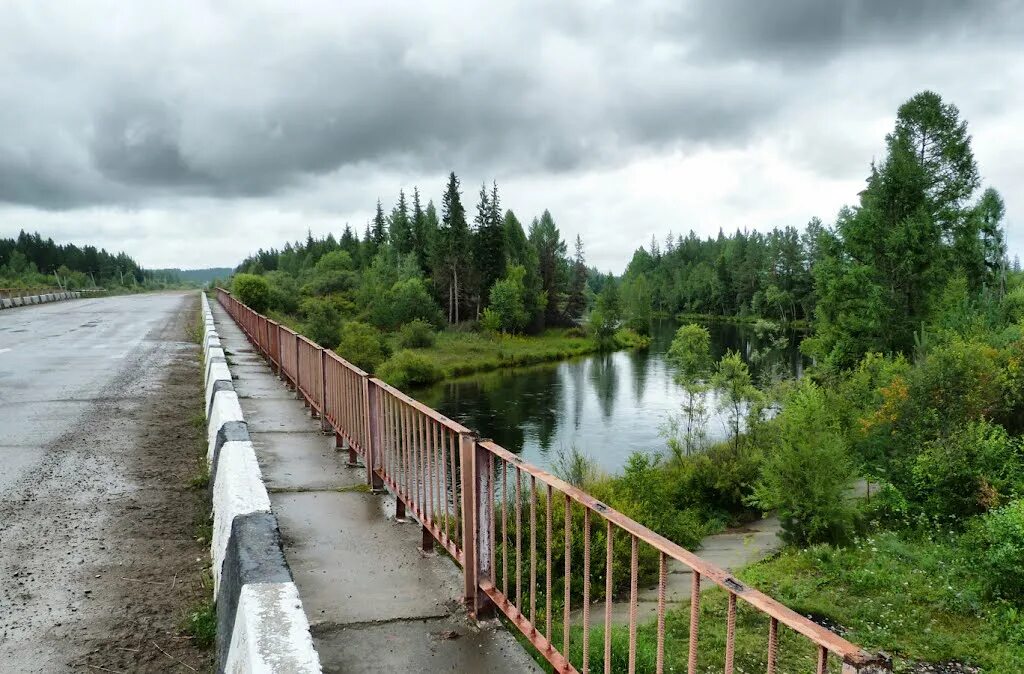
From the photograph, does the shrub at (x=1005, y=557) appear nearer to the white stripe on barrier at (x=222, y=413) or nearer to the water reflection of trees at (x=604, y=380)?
the white stripe on barrier at (x=222, y=413)

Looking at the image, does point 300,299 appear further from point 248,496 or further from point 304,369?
point 248,496

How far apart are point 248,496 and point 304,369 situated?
18.1ft

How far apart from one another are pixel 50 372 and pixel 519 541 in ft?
43.5

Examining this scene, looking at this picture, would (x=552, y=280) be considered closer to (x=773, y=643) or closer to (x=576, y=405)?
(x=576, y=405)

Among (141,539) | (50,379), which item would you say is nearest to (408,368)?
(50,379)

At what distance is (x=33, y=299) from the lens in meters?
39.2

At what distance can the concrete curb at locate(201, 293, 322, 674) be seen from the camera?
96.3 inches

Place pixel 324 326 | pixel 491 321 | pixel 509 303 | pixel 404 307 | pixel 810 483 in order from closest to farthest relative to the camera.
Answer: pixel 810 483 → pixel 324 326 → pixel 404 307 → pixel 491 321 → pixel 509 303

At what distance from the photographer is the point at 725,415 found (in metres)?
28.5

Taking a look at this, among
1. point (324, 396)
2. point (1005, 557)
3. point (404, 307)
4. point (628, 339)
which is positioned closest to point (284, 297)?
point (404, 307)

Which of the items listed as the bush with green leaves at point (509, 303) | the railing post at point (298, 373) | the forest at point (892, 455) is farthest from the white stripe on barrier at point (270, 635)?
the bush with green leaves at point (509, 303)

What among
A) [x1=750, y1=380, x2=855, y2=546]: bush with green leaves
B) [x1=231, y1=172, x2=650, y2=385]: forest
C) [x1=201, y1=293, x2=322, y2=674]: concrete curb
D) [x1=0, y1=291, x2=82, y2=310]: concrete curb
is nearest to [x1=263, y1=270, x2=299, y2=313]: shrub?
[x1=231, y1=172, x2=650, y2=385]: forest

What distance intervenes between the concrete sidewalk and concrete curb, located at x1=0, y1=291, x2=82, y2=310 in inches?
1453

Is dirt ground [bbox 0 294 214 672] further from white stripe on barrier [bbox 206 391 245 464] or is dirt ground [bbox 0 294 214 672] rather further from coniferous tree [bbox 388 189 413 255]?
coniferous tree [bbox 388 189 413 255]
